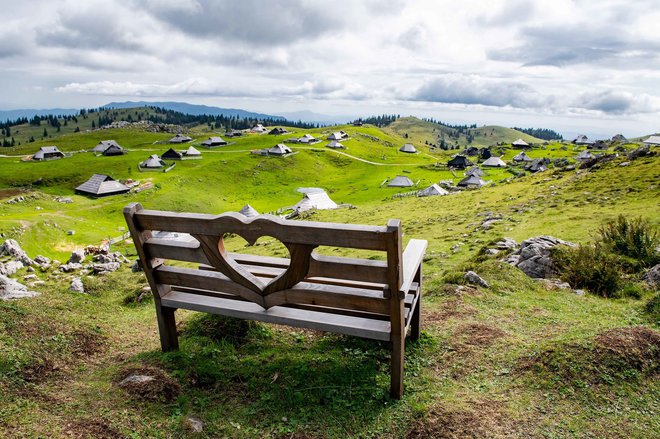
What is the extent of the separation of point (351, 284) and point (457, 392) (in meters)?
2.35

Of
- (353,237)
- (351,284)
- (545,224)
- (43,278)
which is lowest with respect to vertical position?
(43,278)

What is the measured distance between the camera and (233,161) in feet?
276

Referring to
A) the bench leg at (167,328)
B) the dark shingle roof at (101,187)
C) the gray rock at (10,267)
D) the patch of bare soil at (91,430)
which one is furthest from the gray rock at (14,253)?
the dark shingle roof at (101,187)

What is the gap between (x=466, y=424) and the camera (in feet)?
16.8

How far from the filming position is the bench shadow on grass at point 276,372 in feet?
18.7

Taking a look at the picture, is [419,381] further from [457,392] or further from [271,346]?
[271,346]

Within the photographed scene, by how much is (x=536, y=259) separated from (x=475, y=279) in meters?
3.26

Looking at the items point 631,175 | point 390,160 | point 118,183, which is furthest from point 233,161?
point 631,175

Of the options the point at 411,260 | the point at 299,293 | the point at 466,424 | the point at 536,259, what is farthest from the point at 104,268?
the point at 466,424

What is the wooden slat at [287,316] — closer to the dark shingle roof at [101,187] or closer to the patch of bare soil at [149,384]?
the patch of bare soil at [149,384]

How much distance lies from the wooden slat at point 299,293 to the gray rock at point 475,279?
628 cm

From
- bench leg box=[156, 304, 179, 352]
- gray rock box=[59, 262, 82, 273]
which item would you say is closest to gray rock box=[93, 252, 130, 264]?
gray rock box=[59, 262, 82, 273]

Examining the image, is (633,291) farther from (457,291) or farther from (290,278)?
(290,278)

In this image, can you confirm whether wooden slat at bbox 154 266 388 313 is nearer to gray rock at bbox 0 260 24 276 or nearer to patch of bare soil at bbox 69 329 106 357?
patch of bare soil at bbox 69 329 106 357
